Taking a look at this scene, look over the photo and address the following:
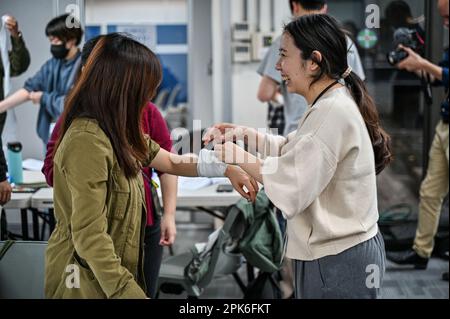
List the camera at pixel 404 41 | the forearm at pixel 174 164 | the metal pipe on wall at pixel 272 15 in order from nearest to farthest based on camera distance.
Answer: the forearm at pixel 174 164 < the camera at pixel 404 41 < the metal pipe on wall at pixel 272 15

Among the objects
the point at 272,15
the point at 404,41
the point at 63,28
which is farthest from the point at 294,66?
the point at 272,15

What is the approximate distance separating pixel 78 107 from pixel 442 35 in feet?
10.6

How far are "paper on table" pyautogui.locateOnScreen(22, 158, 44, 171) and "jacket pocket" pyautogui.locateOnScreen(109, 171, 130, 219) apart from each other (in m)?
0.74

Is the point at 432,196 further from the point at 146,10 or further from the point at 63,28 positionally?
the point at 63,28

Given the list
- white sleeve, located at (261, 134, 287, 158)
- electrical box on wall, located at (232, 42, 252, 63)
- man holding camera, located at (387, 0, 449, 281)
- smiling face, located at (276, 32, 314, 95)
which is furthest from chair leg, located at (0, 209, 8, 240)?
electrical box on wall, located at (232, 42, 252, 63)

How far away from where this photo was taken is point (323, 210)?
5.11 feet

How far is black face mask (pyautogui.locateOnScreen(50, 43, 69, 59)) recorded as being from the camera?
1.94 m

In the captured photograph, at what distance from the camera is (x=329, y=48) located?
1565 mm

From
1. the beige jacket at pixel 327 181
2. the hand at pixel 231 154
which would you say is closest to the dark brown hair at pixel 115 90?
the hand at pixel 231 154

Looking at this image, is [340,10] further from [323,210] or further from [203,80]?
[323,210]

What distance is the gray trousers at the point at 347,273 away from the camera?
5.23 ft

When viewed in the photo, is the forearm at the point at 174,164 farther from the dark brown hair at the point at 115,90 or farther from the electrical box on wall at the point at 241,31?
the electrical box on wall at the point at 241,31

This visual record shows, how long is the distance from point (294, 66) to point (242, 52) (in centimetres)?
276

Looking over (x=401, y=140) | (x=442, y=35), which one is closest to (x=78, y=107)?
(x=442, y=35)
